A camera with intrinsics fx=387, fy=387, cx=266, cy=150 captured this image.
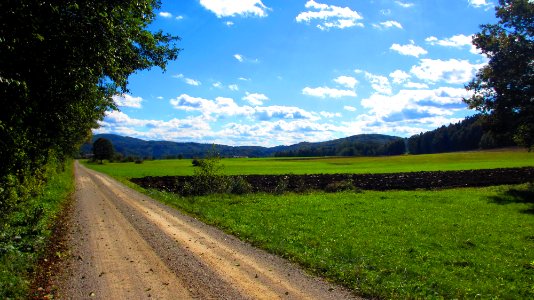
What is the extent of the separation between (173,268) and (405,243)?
32.6 ft

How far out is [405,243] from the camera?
16234 millimetres

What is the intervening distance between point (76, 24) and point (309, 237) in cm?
1201

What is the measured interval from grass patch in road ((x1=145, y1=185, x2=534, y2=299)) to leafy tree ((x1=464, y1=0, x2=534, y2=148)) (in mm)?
11005

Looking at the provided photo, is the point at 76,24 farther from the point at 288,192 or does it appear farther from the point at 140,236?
the point at 288,192

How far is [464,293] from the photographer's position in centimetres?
1007

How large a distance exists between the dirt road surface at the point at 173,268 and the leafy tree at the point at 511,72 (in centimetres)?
3261

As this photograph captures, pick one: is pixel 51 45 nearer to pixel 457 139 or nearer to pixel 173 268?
pixel 173 268

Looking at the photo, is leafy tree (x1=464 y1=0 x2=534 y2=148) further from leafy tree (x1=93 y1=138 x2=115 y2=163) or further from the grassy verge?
leafy tree (x1=93 y1=138 x2=115 y2=163)

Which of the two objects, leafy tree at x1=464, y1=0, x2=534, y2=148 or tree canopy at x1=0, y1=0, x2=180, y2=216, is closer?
tree canopy at x1=0, y1=0, x2=180, y2=216

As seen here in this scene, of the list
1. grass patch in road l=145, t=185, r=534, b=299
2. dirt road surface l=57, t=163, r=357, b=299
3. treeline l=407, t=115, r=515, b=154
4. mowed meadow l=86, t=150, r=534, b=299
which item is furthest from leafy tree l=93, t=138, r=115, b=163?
dirt road surface l=57, t=163, r=357, b=299

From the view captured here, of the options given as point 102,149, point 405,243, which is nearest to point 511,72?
point 405,243

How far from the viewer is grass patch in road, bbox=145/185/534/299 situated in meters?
10.7

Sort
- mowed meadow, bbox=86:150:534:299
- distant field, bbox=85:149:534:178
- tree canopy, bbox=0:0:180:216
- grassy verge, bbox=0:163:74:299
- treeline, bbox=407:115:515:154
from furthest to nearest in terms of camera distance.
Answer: treeline, bbox=407:115:515:154 < distant field, bbox=85:149:534:178 < mowed meadow, bbox=86:150:534:299 < grassy verge, bbox=0:163:74:299 < tree canopy, bbox=0:0:180:216

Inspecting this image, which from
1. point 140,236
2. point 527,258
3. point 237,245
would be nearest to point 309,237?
point 237,245
